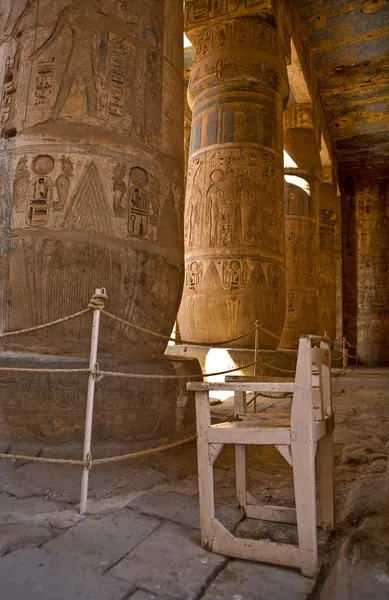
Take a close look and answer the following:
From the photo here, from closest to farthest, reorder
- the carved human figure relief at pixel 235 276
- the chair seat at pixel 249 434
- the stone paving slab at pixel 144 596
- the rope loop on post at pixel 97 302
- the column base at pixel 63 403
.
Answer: the stone paving slab at pixel 144 596, the chair seat at pixel 249 434, the rope loop on post at pixel 97 302, the column base at pixel 63 403, the carved human figure relief at pixel 235 276

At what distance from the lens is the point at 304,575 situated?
1588 mm

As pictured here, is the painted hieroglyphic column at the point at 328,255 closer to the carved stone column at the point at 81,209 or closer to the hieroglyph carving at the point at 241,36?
the hieroglyph carving at the point at 241,36

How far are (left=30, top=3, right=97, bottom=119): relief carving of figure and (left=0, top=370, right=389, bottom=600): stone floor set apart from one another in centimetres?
215

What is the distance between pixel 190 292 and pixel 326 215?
851 centimetres

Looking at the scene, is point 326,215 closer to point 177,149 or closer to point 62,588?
point 177,149

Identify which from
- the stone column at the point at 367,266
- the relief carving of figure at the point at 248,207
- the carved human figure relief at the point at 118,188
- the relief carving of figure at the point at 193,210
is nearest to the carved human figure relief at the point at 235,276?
the relief carving of figure at the point at 248,207

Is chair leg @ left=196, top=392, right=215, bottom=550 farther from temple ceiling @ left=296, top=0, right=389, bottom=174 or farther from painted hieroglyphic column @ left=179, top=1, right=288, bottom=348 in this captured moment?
temple ceiling @ left=296, top=0, right=389, bottom=174

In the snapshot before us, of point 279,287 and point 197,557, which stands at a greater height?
point 279,287

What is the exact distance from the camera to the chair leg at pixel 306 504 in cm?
159

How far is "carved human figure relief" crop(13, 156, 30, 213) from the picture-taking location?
9.89 feet

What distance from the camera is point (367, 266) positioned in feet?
53.4

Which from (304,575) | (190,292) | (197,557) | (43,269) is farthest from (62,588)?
(190,292)

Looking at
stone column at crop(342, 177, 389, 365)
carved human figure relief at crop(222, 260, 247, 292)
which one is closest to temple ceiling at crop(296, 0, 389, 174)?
stone column at crop(342, 177, 389, 365)

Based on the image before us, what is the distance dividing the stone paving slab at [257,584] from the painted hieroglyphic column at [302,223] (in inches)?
342
